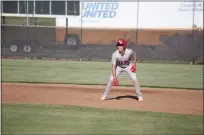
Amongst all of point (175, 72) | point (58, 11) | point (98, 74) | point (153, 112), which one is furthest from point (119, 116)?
point (58, 11)

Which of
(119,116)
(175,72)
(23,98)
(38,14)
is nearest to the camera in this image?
(119,116)

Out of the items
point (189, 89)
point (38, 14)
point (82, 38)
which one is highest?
point (38, 14)

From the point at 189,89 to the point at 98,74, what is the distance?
16.2ft

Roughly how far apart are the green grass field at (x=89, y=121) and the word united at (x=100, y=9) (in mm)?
25372

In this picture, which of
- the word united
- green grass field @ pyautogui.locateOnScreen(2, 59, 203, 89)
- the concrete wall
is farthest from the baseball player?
the word united

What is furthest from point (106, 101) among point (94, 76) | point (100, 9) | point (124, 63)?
point (100, 9)

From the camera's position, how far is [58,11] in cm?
3575

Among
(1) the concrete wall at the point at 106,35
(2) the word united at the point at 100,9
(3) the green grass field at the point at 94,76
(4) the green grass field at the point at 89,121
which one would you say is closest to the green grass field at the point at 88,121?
(4) the green grass field at the point at 89,121

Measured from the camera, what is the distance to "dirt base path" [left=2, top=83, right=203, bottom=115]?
949 cm

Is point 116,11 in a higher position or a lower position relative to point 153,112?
higher

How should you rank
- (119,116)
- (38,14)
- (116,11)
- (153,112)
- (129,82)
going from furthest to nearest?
(38,14) → (116,11) → (129,82) → (153,112) → (119,116)

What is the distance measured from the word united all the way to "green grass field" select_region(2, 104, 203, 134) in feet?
83.2

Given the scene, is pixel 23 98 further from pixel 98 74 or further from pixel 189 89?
pixel 98 74

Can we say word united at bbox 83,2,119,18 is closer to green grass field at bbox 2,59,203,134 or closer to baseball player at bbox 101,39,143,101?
baseball player at bbox 101,39,143,101
